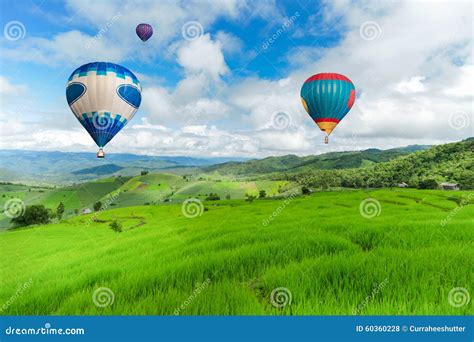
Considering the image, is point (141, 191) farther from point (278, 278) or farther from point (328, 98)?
point (278, 278)

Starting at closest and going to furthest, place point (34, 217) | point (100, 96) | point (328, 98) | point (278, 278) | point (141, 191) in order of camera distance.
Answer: point (278, 278)
point (100, 96)
point (328, 98)
point (34, 217)
point (141, 191)

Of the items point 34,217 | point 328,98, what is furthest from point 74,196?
point 328,98

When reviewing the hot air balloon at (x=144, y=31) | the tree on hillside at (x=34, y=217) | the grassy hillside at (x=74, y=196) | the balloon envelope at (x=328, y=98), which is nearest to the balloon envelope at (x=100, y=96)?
the balloon envelope at (x=328, y=98)

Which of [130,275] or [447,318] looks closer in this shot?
[447,318]

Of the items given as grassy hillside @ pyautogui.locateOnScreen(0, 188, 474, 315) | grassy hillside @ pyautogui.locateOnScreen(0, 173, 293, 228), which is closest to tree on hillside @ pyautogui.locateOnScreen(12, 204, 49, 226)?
grassy hillside @ pyautogui.locateOnScreen(0, 173, 293, 228)

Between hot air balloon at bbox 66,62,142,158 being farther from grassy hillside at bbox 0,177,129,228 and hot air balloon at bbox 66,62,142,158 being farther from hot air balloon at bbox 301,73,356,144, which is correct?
grassy hillside at bbox 0,177,129,228

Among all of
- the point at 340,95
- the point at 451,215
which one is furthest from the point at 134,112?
the point at 451,215

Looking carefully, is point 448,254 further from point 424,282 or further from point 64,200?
point 64,200
